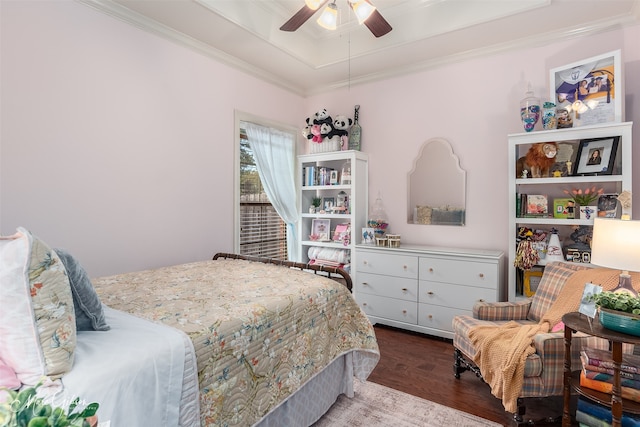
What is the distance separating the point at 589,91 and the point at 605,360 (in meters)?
2.09

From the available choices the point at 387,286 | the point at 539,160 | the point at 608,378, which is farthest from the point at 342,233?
the point at 608,378

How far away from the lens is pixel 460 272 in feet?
10.4

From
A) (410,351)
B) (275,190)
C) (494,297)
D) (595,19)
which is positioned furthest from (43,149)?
(595,19)

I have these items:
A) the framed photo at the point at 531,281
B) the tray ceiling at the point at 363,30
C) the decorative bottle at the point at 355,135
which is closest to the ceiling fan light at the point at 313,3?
the tray ceiling at the point at 363,30

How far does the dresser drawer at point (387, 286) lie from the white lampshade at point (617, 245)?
1.64 m

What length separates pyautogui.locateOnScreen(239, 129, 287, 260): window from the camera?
12.6 ft

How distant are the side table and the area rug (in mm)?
496

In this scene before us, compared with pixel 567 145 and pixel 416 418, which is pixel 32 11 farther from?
pixel 567 145

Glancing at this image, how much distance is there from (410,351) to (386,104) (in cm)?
263

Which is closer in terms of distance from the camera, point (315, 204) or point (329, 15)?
point (329, 15)

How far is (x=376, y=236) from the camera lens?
3.76 metres

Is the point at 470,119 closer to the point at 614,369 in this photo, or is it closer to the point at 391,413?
the point at 614,369

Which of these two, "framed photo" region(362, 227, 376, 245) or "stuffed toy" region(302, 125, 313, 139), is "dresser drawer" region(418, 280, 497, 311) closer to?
"framed photo" region(362, 227, 376, 245)

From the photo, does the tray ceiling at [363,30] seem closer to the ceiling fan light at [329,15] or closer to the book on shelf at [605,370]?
the ceiling fan light at [329,15]
